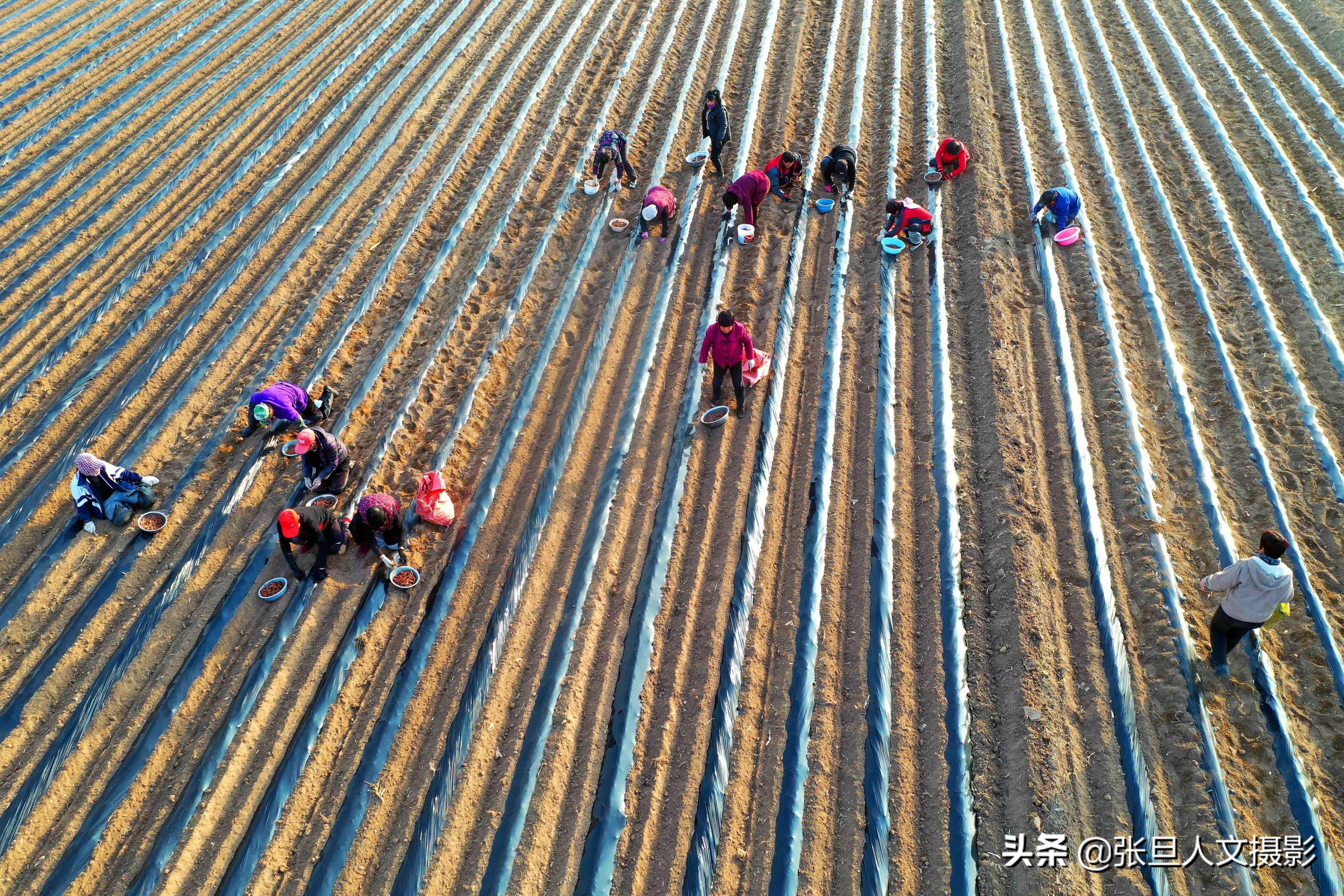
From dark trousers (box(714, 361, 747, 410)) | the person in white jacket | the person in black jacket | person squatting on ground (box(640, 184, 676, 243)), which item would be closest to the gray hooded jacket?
the person in white jacket

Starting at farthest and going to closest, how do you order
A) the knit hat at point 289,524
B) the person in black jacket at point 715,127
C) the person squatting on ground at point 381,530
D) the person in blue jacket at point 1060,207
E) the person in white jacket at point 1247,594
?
1. the person in black jacket at point 715,127
2. the person in blue jacket at point 1060,207
3. the person squatting on ground at point 381,530
4. the knit hat at point 289,524
5. the person in white jacket at point 1247,594

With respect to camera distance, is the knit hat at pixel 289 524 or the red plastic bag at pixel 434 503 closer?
the knit hat at pixel 289 524

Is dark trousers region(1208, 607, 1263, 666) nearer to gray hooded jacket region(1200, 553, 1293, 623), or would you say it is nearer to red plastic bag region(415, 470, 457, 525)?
gray hooded jacket region(1200, 553, 1293, 623)

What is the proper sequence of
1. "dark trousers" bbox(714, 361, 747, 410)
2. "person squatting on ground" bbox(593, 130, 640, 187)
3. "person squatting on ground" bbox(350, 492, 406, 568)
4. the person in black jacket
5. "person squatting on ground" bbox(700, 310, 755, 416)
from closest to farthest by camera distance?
"person squatting on ground" bbox(350, 492, 406, 568), "person squatting on ground" bbox(700, 310, 755, 416), "dark trousers" bbox(714, 361, 747, 410), the person in black jacket, "person squatting on ground" bbox(593, 130, 640, 187)

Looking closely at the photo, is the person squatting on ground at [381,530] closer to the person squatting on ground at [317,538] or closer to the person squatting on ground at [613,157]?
the person squatting on ground at [317,538]

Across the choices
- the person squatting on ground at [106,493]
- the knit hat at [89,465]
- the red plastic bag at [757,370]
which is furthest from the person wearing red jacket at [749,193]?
the knit hat at [89,465]

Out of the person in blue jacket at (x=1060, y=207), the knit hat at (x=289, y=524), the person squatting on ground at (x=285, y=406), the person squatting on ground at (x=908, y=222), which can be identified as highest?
the person in blue jacket at (x=1060, y=207)

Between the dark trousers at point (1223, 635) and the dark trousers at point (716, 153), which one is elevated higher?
the dark trousers at point (716, 153)

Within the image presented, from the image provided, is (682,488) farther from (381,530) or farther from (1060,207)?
(1060,207)
